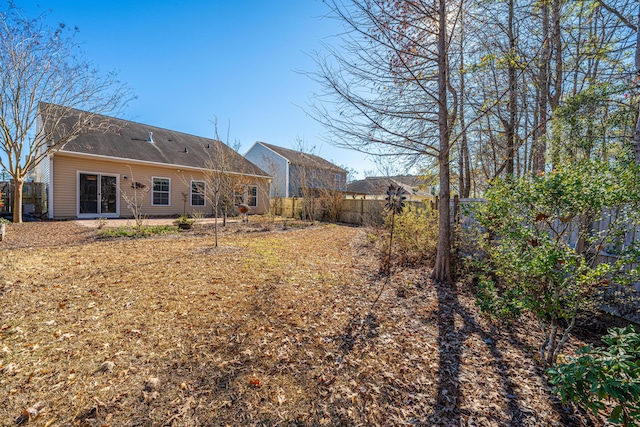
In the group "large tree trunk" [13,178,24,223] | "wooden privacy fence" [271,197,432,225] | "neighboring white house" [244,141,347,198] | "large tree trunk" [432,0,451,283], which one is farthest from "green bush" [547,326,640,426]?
"large tree trunk" [13,178,24,223]

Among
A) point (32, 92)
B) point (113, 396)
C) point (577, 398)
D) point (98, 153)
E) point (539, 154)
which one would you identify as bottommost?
point (113, 396)

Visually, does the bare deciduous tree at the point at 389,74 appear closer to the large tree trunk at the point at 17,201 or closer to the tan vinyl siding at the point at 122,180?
the tan vinyl siding at the point at 122,180

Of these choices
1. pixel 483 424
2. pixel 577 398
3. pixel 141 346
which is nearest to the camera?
pixel 577 398

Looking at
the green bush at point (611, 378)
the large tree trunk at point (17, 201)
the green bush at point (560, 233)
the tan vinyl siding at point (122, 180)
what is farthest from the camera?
the tan vinyl siding at point (122, 180)

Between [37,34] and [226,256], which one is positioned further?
[37,34]

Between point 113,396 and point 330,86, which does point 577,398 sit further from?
point 330,86

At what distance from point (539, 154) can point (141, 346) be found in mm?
8450

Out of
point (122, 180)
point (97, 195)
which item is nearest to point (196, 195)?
point (122, 180)

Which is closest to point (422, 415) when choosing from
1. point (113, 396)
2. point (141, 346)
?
point (113, 396)

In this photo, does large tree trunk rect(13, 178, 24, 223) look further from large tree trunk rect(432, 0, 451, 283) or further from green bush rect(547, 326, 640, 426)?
green bush rect(547, 326, 640, 426)

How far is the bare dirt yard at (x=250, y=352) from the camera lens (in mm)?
1885

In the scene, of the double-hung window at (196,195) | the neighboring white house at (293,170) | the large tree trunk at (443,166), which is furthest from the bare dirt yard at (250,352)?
the neighboring white house at (293,170)

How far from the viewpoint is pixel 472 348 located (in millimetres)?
2830

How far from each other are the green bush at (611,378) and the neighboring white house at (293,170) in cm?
1225
